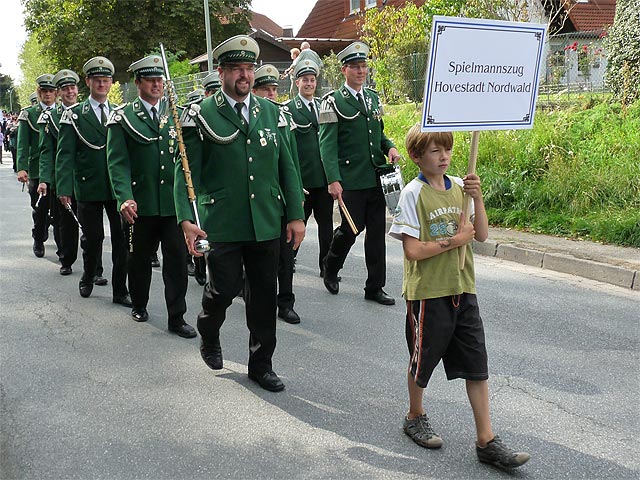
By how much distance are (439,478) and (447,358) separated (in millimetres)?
555

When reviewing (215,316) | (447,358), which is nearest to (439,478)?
(447,358)

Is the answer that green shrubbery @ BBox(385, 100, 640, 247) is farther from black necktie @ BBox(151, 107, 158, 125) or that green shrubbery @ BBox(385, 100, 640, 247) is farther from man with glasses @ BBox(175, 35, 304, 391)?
black necktie @ BBox(151, 107, 158, 125)

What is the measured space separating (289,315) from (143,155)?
1.72 metres

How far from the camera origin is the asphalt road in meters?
3.70

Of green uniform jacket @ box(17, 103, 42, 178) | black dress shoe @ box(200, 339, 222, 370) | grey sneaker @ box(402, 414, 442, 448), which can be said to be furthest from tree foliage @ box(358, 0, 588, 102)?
grey sneaker @ box(402, 414, 442, 448)

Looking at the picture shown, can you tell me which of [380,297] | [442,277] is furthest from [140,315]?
[442,277]

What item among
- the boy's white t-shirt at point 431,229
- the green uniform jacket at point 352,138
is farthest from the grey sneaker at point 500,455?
the green uniform jacket at point 352,138

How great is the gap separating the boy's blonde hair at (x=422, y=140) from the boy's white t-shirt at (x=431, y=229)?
0.14m

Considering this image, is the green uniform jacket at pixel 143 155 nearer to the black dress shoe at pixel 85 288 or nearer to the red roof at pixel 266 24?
the black dress shoe at pixel 85 288

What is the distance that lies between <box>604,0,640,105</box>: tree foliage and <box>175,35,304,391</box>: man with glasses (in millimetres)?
9433

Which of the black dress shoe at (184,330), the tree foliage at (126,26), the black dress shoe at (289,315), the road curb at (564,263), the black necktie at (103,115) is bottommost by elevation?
the black dress shoe at (184,330)

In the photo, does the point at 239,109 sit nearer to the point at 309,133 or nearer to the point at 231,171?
the point at 231,171

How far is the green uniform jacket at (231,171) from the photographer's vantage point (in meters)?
4.52

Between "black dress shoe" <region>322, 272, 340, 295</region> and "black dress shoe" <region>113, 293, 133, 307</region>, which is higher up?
"black dress shoe" <region>322, 272, 340, 295</region>
